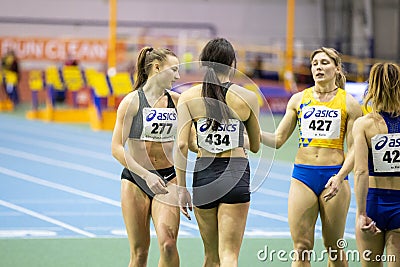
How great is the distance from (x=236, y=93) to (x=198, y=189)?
31.8 inches

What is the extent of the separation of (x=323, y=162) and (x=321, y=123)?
33 cm

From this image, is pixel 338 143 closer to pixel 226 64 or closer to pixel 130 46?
pixel 226 64

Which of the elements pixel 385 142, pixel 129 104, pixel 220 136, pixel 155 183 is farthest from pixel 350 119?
pixel 129 104

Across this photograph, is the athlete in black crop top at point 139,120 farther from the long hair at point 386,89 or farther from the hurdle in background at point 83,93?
the hurdle in background at point 83,93

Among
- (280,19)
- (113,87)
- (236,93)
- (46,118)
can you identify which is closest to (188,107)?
(236,93)

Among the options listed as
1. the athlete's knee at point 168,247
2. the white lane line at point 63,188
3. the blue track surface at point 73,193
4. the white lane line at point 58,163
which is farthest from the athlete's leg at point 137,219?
the white lane line at point 58,163

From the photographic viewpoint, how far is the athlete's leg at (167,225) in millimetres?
6711

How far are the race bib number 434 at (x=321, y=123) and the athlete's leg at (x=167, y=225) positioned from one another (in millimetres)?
1301

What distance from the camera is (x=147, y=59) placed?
6895 millimetres

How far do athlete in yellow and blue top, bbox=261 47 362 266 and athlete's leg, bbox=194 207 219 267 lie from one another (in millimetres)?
793

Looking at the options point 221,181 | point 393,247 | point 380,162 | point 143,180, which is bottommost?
point 393,247

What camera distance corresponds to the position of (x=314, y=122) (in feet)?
23.3

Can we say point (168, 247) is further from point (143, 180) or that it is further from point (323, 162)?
point (323, 162)

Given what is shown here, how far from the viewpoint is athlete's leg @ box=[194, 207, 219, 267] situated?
21.3ft
